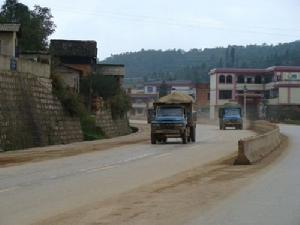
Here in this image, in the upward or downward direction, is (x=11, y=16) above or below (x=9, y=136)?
above

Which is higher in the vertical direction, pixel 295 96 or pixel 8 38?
pixel 8 38

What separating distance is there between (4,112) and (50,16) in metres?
40.5

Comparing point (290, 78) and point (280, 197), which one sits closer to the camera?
point (280, 197)

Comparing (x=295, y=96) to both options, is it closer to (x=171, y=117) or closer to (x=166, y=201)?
(x=171, y=117)

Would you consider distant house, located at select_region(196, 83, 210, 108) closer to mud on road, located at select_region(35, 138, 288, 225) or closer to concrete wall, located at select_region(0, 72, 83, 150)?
concrete wall, located at select_region(0, 72, 83, 150)

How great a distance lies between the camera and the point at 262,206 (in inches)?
548

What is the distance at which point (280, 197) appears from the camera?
51.1ft

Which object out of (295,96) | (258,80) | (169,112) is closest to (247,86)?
(258,80)

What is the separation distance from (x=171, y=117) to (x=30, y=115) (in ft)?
28.6

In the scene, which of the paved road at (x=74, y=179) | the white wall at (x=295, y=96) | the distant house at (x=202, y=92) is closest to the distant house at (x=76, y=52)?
the paved road at (x=74, y=179)

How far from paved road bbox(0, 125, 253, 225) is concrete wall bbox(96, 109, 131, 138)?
97.3ft

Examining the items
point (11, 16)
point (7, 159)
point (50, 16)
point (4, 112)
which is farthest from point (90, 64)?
point (7, 159)

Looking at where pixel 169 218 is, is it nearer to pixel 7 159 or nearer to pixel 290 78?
pixel 7 159

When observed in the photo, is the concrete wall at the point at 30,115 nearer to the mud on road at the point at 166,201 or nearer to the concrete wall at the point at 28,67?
the concrete wall at the point at 28,67
